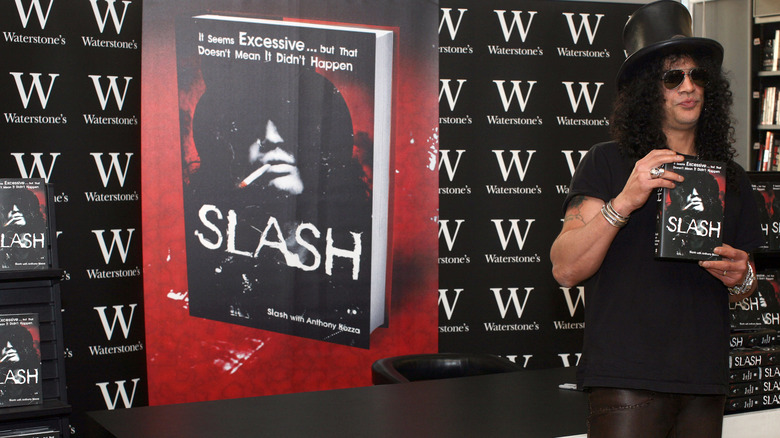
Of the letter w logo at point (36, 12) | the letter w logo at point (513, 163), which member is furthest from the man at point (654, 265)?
the letter w logo at point (36, 12)

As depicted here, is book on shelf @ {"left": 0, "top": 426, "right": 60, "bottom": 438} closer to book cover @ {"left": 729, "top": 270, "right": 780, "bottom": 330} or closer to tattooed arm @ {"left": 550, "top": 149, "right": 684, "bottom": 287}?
tattooed arm @ {"left": 550, "top": 149, "right": 684, "bottom": 287}

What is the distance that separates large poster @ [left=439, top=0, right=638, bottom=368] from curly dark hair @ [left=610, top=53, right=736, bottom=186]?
2.82m

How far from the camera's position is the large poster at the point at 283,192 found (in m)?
3.95

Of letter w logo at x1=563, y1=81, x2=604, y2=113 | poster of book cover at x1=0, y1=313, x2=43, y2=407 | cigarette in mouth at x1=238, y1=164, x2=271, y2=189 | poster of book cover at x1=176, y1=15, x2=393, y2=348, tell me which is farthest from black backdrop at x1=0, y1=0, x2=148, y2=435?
letter w logo at x1=563, y1=81, x2=604, y2=113

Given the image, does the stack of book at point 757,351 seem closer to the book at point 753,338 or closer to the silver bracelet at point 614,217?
the book at point 753,338

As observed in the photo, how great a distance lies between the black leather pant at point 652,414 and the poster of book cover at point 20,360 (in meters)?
1.57

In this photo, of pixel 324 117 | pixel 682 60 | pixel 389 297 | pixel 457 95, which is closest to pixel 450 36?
pixel 457 95

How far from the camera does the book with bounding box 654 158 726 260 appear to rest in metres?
1.55

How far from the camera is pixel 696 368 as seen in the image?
154 centimetres

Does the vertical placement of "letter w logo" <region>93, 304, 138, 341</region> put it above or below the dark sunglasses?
below

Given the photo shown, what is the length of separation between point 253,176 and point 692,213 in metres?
2.85

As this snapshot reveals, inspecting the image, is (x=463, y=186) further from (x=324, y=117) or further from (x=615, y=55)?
(x=615, y=55)

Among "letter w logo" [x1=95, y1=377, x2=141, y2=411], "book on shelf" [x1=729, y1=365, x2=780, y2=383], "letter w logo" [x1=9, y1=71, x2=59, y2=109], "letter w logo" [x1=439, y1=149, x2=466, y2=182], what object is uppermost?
"letter w logo" [x1=9, y1=71, x2=59, y2=109]

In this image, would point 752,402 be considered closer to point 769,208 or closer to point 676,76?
point 769,208
